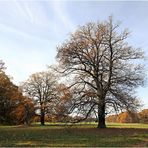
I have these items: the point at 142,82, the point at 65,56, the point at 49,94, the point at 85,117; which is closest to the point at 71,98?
the point at 85,117

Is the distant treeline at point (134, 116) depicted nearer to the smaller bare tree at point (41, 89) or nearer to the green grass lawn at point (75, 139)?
the green grass lawn at point (75, 139)

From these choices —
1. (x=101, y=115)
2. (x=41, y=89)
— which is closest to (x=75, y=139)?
(x=101, y=115)

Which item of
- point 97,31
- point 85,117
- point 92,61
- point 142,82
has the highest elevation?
point 97,31

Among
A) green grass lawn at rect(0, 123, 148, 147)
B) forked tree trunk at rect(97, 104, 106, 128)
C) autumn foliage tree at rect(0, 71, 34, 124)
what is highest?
autumn foliage tree at rect(0, 71, 34, 124)

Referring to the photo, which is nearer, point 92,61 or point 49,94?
point 92,61

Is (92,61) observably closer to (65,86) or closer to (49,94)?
(65,86)

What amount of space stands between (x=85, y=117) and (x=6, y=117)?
1768 inches

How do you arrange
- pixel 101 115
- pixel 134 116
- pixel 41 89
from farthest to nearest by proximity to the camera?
pixel 41 89 → pixel 101 115 → pixel 134 116

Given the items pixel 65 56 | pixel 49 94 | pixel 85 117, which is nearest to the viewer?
pixel 85 117

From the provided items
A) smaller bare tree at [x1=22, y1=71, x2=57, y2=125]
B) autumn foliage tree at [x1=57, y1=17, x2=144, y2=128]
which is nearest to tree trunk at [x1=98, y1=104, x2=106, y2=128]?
autumn foliage tree at [x1=57, y1=17, x2=144, y2=128]

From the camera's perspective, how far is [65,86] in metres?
44.4

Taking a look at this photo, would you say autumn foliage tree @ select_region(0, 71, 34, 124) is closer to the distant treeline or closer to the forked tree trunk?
the distant treeline

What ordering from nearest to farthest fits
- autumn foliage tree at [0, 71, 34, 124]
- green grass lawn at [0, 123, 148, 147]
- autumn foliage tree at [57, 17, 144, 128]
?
green grass lawn at [0, 123, 148, 147] → autumn foliage tree at [57, 17, 144, 128] → autumn foliage tree at [0, 71, 34, 124]

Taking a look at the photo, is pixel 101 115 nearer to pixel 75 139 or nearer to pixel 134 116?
pixel 134 116
